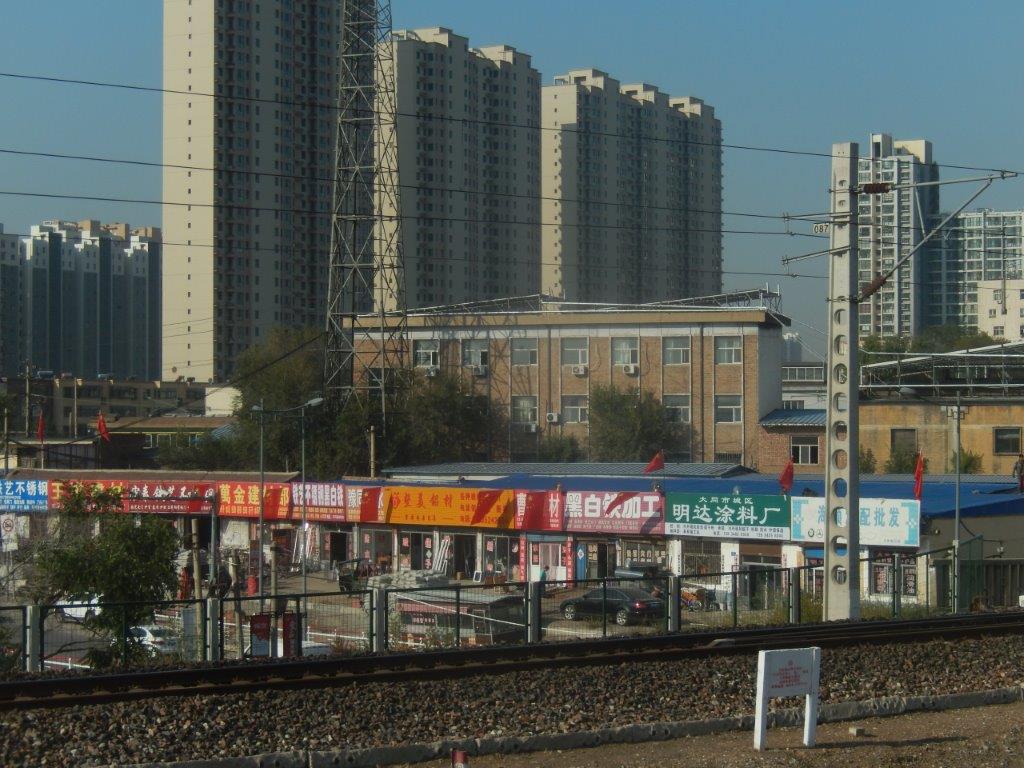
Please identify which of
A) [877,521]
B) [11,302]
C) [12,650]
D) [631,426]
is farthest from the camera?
[11,302]

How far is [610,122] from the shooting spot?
125062mm

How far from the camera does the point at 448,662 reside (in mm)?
13727

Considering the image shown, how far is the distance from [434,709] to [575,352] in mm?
49349

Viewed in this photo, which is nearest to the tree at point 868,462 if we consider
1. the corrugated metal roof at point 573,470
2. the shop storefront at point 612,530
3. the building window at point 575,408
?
the corrugated metal roof at point 573,470

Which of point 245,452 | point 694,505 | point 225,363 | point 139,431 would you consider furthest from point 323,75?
point 694,505

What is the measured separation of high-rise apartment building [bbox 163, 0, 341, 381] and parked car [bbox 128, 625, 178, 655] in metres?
80.9

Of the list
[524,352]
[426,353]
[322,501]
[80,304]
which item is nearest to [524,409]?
[524,352]

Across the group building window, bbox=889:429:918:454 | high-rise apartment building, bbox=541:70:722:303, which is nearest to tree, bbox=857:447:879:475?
building window, bbox=889:429:918:454

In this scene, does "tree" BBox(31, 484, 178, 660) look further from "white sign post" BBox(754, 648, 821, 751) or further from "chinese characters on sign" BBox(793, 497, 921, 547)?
"white sign post" BBox(754, 648, 821, 751)

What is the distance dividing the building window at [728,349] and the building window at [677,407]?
2510mm

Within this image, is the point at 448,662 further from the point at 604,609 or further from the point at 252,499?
the point at 252,499

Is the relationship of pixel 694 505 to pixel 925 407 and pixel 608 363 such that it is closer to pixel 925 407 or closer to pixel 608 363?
pixel 925 407

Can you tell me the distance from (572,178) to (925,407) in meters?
76.7

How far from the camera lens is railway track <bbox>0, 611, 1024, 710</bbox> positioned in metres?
11.7
